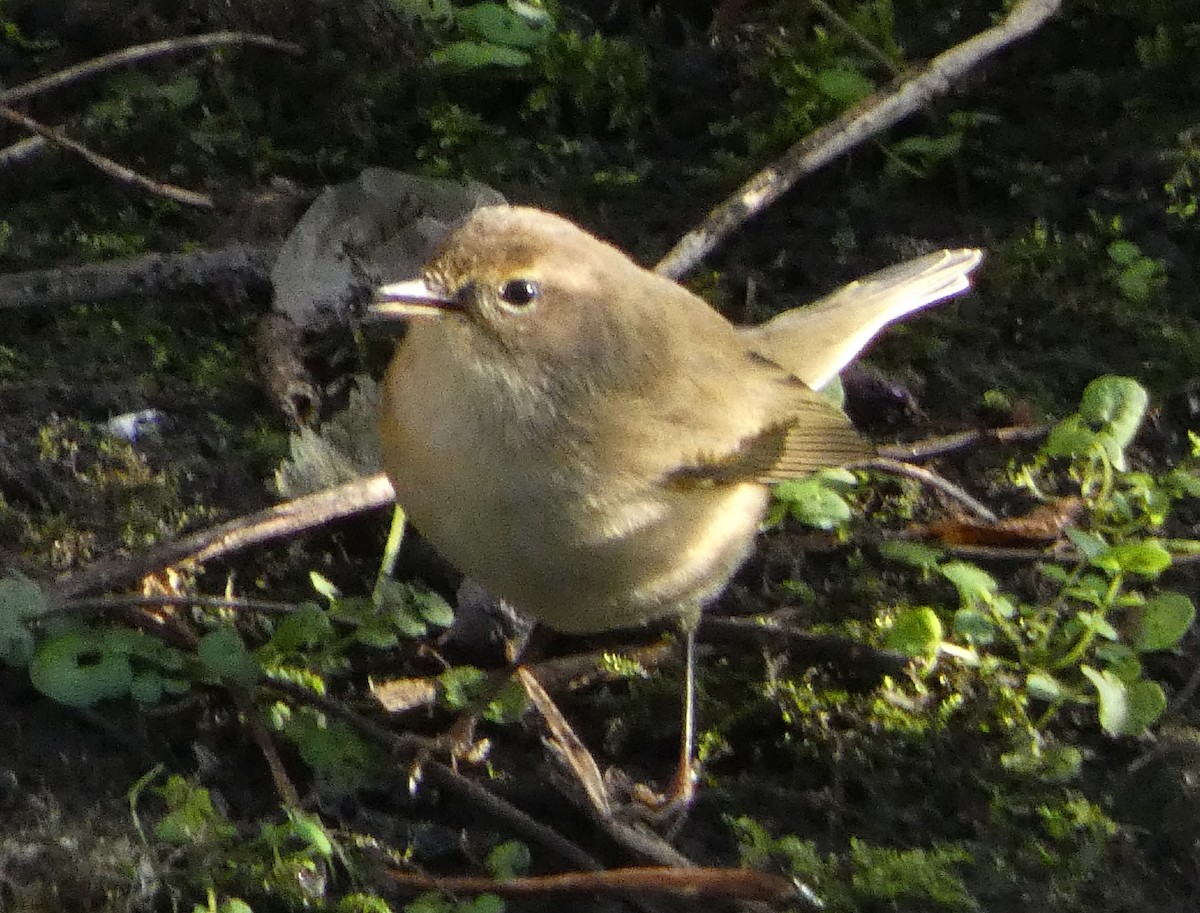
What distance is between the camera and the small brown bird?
338 cm

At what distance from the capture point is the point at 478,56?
17.6ft

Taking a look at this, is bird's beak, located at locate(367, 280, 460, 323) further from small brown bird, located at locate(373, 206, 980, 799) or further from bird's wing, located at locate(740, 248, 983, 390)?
bird's wing, located at locate(740, 248, 983, 390)

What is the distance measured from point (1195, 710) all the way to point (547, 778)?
5.06 ft

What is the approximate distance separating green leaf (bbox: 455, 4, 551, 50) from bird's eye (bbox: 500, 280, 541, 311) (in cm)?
235

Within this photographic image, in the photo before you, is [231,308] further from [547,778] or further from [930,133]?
[930,133]

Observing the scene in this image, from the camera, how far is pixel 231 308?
15.8ft

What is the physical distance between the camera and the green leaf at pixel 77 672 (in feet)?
11.2

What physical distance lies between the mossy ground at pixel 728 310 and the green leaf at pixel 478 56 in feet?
0.34

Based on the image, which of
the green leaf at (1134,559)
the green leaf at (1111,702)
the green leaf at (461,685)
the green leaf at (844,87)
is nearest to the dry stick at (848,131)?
the green leaf at (844,87)

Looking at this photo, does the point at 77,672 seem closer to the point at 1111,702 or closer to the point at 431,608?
the point at 431,608

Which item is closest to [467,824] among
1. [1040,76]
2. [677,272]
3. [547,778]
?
[547,778]

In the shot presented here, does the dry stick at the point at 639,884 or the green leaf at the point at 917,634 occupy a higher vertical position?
the green leaf at the point at 917,634

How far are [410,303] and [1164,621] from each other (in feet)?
6.23

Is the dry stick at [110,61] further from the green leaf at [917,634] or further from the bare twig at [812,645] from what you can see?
the green leaf at [917,634]
